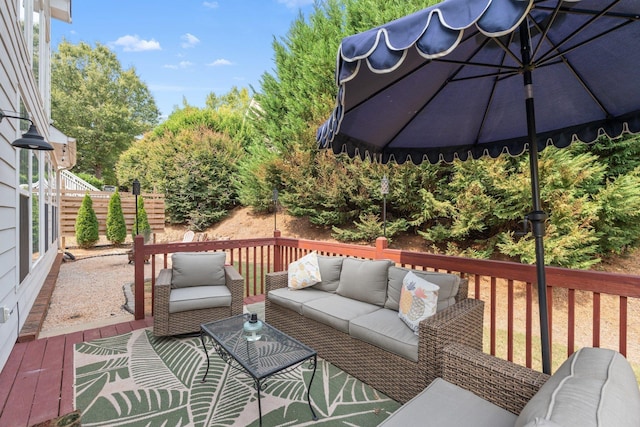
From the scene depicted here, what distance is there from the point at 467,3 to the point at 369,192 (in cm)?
686

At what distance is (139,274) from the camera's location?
147 inches

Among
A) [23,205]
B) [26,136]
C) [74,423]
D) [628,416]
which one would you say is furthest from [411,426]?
[23,205]

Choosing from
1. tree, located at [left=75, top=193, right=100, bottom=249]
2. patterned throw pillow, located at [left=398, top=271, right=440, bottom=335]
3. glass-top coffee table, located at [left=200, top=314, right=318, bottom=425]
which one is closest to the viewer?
glass-top coffee table, located at [left=200, top=314, right=318, bottom=425]

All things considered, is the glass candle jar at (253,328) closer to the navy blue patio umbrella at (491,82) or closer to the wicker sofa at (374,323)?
the wicker sofa at (374,323)

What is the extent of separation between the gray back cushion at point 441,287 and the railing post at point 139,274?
2920 mm

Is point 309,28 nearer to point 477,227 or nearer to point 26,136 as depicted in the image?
point 477,227

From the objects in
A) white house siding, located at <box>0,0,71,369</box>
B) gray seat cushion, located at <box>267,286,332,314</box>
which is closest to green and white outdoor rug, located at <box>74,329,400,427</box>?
gray seat cushion, located at <box>267,286,332,314</box>

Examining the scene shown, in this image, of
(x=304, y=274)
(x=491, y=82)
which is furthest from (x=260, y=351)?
(x=491, y=82)

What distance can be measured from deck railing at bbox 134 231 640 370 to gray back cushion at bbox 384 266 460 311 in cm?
38

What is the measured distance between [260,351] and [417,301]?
4.13 ft

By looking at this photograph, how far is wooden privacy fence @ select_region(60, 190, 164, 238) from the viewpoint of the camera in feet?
33.9

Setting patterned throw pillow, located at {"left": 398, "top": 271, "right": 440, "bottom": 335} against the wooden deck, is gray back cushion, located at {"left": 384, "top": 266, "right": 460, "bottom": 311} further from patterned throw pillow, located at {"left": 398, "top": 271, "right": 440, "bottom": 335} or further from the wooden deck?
the wooden deck

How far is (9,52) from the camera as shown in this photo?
3.01 meters

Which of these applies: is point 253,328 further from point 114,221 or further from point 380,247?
point 114,221
